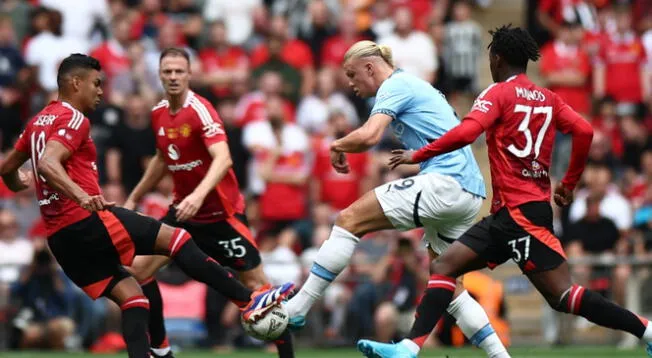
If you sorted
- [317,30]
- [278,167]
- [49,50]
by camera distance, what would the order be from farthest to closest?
1. [317,30]
2. [49,50]
3. [278,167]

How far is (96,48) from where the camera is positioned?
19250 mm

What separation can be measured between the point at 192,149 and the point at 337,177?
272 inches

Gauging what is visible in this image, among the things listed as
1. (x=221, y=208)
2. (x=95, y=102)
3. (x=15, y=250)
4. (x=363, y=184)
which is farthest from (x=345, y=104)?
(x=95, y=102)

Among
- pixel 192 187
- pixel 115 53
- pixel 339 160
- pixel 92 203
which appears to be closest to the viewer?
pixel 92 203

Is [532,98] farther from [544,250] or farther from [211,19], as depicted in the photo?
[211,19]

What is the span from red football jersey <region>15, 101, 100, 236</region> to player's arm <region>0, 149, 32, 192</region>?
13.8 inches

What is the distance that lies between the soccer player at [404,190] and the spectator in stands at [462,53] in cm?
923

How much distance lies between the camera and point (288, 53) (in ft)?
66.2

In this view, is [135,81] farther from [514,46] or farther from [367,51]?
[514,46]

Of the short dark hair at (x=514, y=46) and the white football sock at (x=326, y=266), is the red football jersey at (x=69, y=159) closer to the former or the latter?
the white football sock at (x=326, y=266)

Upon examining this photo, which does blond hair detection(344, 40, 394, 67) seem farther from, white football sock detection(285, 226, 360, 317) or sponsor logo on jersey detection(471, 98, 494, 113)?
white football sock detection(285, 226, 360, 317)

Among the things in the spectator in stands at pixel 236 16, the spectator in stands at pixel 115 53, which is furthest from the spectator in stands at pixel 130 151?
the spectator in stands at pixel 236 16

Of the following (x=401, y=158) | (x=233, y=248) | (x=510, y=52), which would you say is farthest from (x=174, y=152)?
(x=510, y=52)

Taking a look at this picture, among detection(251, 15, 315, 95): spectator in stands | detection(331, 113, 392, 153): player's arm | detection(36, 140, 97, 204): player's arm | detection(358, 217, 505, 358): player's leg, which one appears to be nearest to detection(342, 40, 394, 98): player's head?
detection(331, 113, 392, 153): player's arm
